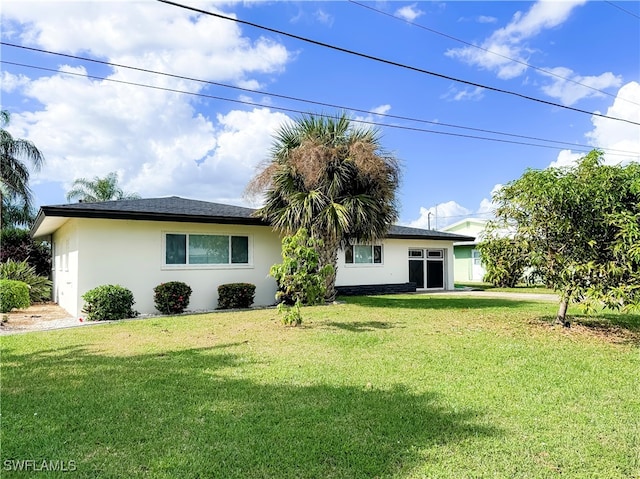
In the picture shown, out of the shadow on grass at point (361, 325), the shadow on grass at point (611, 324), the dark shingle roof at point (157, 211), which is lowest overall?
the shadow on grass at point (611, 324)

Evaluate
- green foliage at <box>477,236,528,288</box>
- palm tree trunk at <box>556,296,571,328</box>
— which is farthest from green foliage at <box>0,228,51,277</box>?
palm tree trunk at <box>556,296,571,328</box>

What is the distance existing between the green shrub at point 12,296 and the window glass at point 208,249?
16.2 ft

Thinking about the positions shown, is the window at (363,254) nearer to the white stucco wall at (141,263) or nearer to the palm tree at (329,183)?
the palm tree at (329,183)

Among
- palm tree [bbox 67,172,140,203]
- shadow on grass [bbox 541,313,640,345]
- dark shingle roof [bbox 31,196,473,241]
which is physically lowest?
shadow on grass [bbox 541,313,640,345]

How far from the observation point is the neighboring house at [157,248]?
11414mm

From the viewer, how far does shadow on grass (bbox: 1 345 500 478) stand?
3.18 m

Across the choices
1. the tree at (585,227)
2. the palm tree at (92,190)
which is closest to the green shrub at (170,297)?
the tree at (585,227)

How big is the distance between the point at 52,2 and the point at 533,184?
9552mm

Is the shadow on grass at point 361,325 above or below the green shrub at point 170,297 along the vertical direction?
below

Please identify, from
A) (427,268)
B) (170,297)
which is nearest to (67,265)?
(170,297)

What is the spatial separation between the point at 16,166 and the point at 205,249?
2066 centimetres

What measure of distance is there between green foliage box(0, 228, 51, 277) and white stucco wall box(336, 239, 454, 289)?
13872 millimetres

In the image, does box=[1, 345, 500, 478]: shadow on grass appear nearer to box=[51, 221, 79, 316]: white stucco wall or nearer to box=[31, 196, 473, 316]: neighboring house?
box=[31, 196, 473, 316]: neighboring house

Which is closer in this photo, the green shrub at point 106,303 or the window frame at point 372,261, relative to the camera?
the green shrub at point 106,303
